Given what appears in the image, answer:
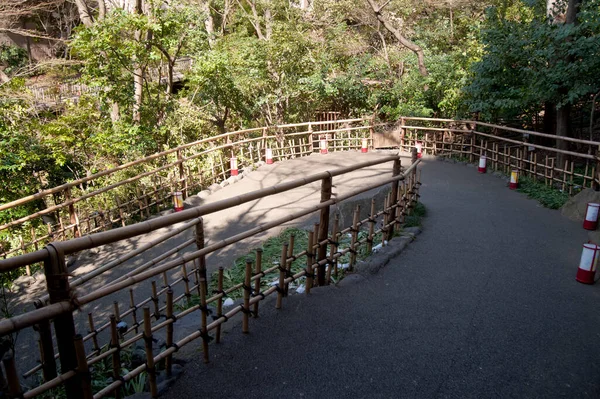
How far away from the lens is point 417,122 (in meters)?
13.9

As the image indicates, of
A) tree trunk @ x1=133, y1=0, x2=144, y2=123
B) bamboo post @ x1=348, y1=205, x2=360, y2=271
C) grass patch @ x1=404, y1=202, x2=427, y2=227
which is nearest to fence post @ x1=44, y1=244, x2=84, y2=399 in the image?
bamboo post @ x1=348, y1=205, x2=360, y2=271

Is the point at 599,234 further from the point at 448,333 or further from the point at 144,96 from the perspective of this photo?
the point at 144,96

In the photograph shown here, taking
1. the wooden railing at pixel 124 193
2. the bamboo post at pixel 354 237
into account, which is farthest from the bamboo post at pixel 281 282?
the wooden railing at pixel 124 193

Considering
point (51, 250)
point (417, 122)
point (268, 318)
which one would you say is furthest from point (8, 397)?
point (417, 122)

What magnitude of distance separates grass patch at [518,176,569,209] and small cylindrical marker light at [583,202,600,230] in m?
1.15

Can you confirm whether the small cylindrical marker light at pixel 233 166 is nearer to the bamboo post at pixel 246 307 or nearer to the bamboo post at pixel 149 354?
the bamboo post at pixel 246 307

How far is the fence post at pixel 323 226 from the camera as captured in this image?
3486 millimetres

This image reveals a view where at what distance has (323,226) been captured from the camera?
11.8 ft

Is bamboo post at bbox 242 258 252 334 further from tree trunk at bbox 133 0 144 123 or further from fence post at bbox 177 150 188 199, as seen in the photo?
tree trunk at bbox 133 0 144 123

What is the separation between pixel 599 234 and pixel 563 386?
343 centimetres

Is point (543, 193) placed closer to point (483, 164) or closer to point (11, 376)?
point (483, 164)

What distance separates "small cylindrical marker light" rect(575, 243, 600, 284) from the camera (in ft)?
13.7

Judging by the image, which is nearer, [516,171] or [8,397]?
[8,397]

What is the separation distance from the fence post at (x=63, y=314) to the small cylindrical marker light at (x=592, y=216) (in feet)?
21.0
